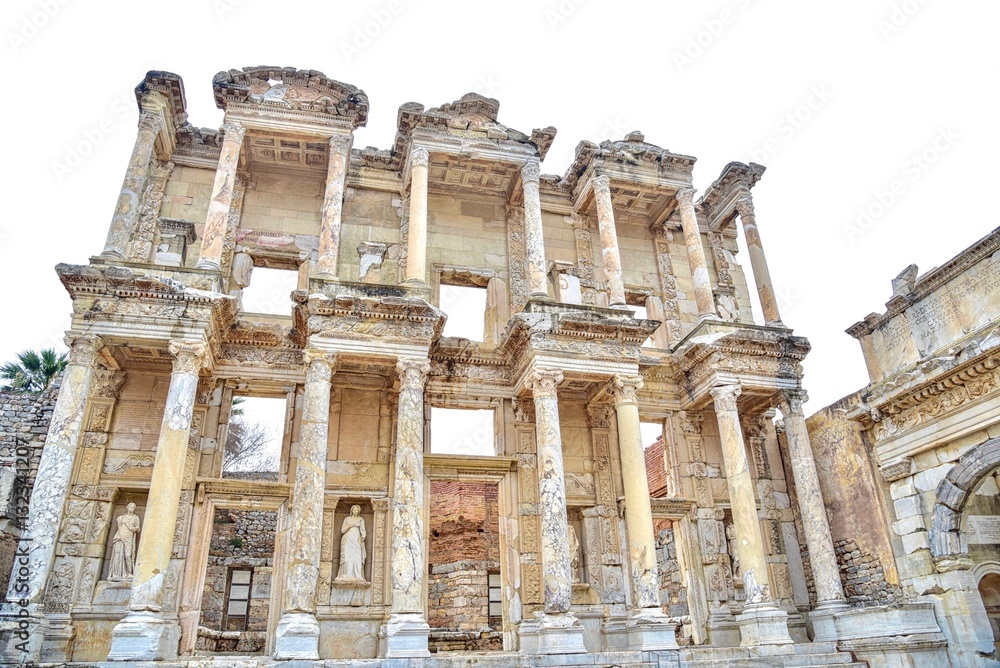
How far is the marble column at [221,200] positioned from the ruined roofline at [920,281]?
14.0 metres

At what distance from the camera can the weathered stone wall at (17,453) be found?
12.9 metres

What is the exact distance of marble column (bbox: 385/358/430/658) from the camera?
10.9 metres

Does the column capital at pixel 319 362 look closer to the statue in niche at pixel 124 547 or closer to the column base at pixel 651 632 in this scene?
the statue in niche at pixel 124 547

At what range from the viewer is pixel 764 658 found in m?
11.8

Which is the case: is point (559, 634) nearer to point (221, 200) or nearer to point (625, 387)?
Answer: point (625, 387)

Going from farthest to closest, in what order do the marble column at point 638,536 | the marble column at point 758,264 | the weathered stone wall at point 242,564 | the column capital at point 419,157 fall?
the weathered stone wall at point 242,564 < the marble column at point 758,264 < the column capital at point 419,157 < the marble column at point 638,536

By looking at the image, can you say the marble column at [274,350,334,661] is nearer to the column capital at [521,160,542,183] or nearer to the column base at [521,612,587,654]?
the column base at [521,612,587,654]

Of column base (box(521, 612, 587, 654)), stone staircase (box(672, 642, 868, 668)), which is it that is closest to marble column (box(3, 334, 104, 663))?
column base (box(521, 612, 587, 654))

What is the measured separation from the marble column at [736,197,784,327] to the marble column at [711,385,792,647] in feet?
8.17

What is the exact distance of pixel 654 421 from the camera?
52.1ft

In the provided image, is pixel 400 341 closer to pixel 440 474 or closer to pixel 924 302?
pixel 440 474

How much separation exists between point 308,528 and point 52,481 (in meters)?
4.01

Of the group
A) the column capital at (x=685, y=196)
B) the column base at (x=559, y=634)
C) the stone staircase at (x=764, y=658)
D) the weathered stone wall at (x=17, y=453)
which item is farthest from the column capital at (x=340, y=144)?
the stone staircase at (x=764, y=658)

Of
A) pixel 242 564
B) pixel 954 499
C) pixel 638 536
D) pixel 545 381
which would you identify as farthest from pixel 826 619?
pixel 242 564
